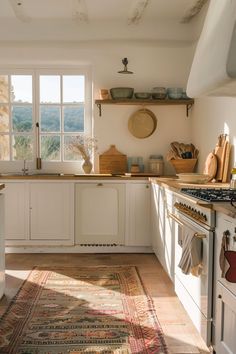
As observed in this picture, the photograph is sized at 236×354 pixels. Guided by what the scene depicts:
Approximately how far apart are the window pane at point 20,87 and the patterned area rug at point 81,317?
7.44ft

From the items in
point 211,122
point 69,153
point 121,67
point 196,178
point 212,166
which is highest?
point 121,67

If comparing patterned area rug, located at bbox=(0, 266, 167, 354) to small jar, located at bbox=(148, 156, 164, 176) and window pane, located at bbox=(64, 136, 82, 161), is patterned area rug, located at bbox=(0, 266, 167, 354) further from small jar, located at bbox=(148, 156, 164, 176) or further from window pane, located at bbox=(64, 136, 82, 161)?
window pane, located at bbox=(64, 136, 82, 161)

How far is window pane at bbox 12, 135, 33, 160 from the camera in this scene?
5.17 meters

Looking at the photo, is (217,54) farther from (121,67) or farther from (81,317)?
(121,67)

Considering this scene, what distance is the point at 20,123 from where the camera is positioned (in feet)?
16.9

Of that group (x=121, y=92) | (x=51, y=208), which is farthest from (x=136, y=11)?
(x=51, y=208)

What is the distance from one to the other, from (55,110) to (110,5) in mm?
1396

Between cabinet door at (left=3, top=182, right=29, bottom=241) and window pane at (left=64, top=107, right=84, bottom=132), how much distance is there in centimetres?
94

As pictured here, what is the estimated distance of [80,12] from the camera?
4.61 metres

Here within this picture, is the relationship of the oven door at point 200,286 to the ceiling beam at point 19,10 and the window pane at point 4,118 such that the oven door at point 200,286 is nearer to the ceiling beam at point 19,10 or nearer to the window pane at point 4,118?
the ceiling beam at point 19,10

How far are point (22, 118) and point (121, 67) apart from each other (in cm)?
134

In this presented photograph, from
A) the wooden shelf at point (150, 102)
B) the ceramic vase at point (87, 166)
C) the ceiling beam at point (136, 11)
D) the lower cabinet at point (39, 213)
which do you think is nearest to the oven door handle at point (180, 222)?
the lower cabinet at point (39, 213)

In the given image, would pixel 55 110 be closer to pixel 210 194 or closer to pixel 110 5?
pixel 110 5

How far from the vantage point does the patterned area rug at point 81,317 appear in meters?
2.51
